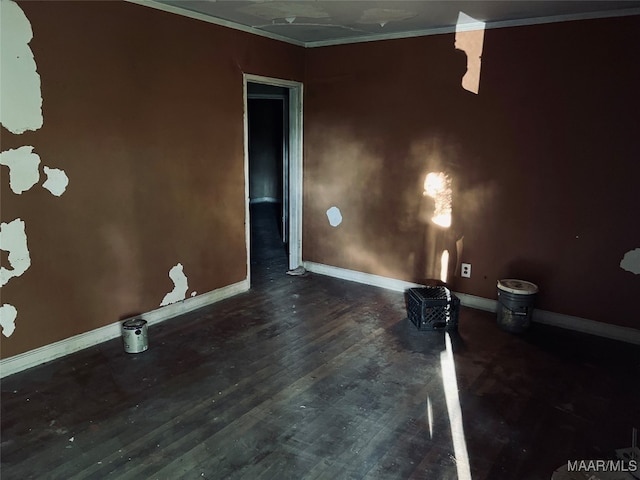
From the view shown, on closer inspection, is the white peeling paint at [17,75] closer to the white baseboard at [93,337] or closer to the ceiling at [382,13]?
the ceiling at [382,13]

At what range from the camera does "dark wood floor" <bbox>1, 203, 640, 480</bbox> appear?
224cm

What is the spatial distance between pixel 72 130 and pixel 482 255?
11.4ft

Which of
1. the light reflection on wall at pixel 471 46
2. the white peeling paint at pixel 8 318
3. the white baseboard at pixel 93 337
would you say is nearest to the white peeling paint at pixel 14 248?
the white peeling paint at pixel 8 318

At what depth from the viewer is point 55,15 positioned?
2887 millimetres

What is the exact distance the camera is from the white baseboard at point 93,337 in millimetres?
3012

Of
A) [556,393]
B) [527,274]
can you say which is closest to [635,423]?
[556,393]

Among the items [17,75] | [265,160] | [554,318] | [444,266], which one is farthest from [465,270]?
[265,160]

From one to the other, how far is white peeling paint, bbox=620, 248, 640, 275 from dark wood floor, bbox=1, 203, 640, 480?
60cm

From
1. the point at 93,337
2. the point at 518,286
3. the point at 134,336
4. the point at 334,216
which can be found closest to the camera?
the point at 134,336

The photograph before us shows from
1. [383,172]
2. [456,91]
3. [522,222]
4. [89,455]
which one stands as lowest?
[89,455]

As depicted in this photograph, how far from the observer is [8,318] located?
294cm

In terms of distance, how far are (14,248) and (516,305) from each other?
144 inches

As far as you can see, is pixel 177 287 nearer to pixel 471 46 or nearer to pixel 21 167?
pixel 21 167

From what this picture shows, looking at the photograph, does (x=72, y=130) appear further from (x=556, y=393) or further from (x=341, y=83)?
(x=556, y=393)
